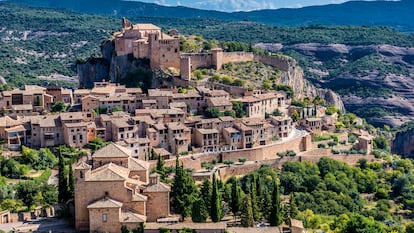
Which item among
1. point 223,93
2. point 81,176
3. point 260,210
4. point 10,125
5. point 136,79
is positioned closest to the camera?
point 81,176

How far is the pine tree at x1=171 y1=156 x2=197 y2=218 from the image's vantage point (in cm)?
4752

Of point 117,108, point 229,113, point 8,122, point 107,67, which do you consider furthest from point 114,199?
point 107,67

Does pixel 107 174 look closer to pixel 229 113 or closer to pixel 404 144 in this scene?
pixel 229 113

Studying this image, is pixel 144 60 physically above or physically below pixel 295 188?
above

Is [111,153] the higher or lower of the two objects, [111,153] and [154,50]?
the lower

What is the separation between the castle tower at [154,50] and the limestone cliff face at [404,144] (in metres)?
36.9

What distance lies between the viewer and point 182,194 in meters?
48.3

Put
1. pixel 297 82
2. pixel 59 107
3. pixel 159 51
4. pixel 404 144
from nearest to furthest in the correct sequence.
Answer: pixel 59 107
pixel 159 51
pixel 297 82
pixel 404 144

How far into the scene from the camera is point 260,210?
49.4 meters

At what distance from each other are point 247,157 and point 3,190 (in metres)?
24.0

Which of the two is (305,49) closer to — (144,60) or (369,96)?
(369,96)

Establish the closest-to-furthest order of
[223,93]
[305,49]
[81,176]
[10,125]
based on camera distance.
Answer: [81,176] < [10,125] < [223,93] < [305,49]

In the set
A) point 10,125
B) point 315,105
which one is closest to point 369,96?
point 315,105

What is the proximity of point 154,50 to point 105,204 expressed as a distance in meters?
43.7
